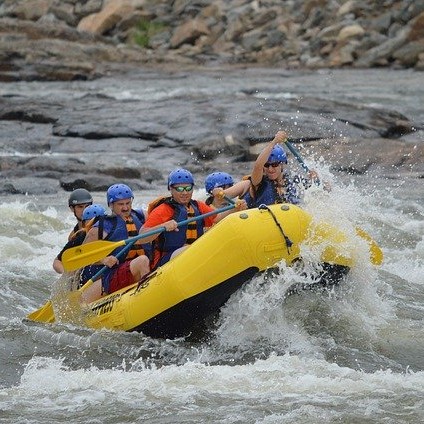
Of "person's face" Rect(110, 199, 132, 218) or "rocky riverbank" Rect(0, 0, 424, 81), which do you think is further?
"rocky riverbank" Rect(0, 0, 424, 81)

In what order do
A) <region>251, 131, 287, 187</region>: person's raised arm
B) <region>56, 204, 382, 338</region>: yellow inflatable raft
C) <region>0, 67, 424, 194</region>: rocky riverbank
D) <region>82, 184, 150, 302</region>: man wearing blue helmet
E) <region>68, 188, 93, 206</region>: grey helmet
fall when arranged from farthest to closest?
<region>0, 67, 424, 194</region>: rocky riverbank
<region>68, 188, 93, 206</region>: grey helmet
<region>251, 131, 287, 187</region>: person's raised arm
<region>82, 184, 150, 302</region>: man wearing blue helmet
<region>56, 204, 382, 338</region>: yellow inflatable raft

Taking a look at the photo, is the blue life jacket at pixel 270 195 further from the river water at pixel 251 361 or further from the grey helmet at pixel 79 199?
the grey helmet at pixel 79 199

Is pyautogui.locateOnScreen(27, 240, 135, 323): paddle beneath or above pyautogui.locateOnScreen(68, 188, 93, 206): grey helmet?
beneath

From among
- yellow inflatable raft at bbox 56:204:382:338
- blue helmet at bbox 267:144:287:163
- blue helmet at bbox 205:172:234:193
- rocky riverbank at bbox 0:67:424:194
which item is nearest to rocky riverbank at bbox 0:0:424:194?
rocky riverbank at bbox 0:67:424:194

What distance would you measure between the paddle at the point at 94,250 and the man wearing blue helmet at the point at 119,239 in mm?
186

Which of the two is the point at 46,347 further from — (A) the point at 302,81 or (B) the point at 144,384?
(A) the point at 302,81

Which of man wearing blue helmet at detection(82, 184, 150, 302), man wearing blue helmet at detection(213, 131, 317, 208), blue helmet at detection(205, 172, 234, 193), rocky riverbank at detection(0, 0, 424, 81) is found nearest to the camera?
man wearing blue helmet at detection(82, 184, 150, 302)

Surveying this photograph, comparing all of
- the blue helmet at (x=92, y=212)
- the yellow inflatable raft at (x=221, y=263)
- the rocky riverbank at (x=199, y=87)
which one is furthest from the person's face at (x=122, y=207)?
the rocky riverbank at (x=199, y=87)

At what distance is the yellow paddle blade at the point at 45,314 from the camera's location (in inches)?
338

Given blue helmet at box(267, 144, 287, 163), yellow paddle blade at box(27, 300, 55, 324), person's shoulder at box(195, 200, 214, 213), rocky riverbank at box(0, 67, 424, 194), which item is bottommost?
rocky riverbank at box(0, 67, 424, 194)

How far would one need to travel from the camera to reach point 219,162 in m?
17.0

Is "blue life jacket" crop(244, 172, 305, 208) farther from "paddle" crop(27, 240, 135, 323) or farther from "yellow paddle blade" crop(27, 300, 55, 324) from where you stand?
"yellow paddle blade" crop(27, 300, 55, 324)

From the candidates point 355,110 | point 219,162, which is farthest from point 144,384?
point 355,110

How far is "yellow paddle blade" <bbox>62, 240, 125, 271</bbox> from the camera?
8094 millimetres
